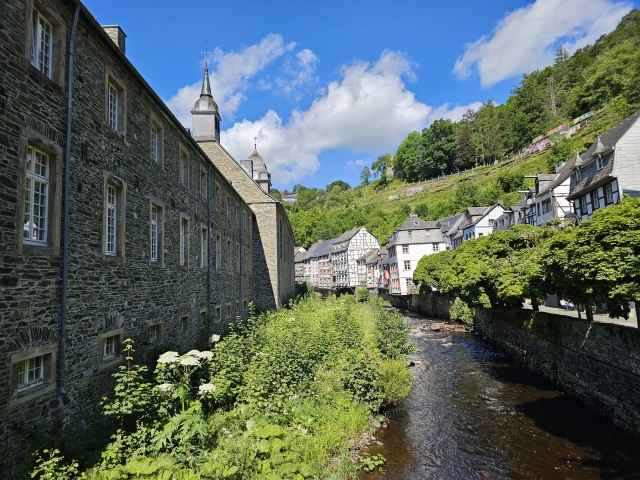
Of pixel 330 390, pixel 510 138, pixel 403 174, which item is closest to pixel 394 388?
pixel 330 390

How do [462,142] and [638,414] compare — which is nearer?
[638,414]

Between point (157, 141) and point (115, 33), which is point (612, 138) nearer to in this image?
point (157, 141)

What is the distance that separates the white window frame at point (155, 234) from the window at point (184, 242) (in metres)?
1.99

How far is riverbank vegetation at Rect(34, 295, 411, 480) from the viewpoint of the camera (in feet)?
21.4

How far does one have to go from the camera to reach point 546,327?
56.2 feet

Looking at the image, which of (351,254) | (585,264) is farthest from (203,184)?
(351,254)

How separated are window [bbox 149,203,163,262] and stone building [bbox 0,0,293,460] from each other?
4 centimetres

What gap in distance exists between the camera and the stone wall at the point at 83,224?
5.68 metres

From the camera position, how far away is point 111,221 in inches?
351

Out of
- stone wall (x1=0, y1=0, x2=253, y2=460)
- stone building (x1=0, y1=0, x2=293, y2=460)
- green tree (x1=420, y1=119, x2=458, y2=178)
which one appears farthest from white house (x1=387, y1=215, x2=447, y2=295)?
green tree (x1=420, y1=119, x2=458, y2=178)

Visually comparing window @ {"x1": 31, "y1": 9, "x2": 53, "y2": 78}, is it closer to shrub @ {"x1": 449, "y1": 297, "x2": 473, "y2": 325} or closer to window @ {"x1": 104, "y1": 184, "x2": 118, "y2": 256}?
window @ {"x1": 104, "y1": 184, "x2": 118, "y2": 256}

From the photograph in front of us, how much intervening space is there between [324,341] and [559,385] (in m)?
9.65

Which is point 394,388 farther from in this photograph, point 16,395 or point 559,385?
point 16,395

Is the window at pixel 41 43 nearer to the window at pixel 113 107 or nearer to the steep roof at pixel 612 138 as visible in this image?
the window at pixel 113 107
